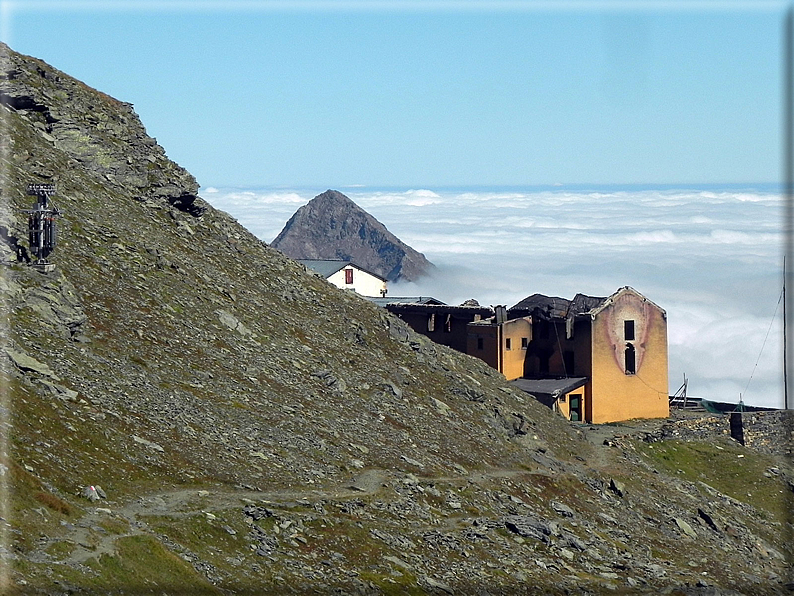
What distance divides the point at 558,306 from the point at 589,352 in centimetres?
667

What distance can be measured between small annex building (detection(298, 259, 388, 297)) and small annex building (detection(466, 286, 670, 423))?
33.4 metres

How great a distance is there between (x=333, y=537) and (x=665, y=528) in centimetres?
2356

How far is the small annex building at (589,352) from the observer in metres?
78.9

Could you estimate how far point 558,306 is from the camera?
278 feet

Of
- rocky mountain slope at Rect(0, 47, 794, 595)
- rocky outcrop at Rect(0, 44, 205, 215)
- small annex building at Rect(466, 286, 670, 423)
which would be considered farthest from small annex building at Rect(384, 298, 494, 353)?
rocky outcrop at Rect(0, 44, 205, 215)

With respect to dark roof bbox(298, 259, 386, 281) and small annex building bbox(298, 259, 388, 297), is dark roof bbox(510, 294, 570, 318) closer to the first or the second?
small annex building bbox(298, 259, 388, 297)

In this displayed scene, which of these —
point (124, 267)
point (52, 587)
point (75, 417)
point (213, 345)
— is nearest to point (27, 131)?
point (124, 267)

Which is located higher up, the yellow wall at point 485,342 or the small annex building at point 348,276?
the small annex building at point 348,276

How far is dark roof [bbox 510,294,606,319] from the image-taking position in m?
82.1

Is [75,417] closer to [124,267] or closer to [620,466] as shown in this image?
[124,267]

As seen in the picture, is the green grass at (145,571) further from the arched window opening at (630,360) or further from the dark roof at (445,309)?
the arched window opening at (630,360)

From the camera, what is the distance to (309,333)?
190 feet

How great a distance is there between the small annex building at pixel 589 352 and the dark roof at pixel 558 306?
0.08m

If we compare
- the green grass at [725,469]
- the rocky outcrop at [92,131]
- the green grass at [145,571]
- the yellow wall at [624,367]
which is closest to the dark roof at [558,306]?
the yellow wall at [624,367]
